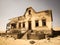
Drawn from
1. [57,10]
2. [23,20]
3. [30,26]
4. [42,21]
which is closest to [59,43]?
[57,10]

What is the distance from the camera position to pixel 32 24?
9.55 metres

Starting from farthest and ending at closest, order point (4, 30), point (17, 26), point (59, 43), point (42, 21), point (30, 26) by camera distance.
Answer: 1. point (4, 30)
2. point (17, 26)
3. point (30, 26)
4. point (42, 21)
5. point (59, 43)

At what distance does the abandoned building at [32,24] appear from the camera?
8195 mm

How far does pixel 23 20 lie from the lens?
10336 mm

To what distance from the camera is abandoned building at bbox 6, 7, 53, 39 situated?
820 cm

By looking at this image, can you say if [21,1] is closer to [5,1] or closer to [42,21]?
[5,1]

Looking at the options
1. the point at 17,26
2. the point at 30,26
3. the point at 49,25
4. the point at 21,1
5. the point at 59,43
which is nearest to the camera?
the point at 59,43

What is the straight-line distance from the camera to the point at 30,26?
9852 mm

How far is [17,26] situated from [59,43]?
5846 millimetres

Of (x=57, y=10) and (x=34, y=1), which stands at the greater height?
(x=34, y=1)

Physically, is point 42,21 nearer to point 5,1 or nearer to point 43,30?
point 43,30

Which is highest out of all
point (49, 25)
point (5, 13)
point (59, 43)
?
point (5, 13)

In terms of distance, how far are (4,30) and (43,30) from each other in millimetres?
4720

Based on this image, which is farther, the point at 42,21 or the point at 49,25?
the point at 42,21
